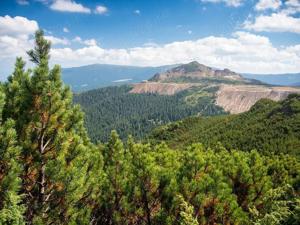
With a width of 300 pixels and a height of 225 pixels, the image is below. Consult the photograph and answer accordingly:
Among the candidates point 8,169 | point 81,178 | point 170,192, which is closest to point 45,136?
point 81,178

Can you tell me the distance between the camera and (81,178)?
15.1 metres

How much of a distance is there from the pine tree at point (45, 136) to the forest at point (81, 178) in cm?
4

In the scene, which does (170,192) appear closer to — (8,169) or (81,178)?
(81,178)

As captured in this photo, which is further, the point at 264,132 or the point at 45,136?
the point at 264,132

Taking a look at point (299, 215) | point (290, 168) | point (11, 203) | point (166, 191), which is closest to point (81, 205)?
point (166, 191)

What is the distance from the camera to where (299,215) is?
12.7 metres

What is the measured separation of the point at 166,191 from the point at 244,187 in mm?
7303

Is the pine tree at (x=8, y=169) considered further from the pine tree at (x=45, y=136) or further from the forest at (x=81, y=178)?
the pine tree at (x=45, y=136)

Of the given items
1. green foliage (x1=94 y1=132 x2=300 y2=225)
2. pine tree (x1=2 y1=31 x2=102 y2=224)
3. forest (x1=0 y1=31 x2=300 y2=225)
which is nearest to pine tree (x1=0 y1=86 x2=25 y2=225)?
forest (x1=0 y1=31 x2=300 y2=225)

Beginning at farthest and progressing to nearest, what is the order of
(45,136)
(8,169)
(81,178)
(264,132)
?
(264,132) < (81,178) < (45,136) < (8,169)

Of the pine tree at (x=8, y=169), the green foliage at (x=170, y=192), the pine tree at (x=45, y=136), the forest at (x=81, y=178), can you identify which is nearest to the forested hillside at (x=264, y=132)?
the green foliage at (x=170, y=192)

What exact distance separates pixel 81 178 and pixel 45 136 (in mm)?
2465

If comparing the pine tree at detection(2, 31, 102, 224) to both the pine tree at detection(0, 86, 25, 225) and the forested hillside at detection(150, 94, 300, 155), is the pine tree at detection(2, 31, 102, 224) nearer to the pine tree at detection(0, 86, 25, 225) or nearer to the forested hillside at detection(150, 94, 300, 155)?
the pine tree at detection(0, 86, 25, 225)

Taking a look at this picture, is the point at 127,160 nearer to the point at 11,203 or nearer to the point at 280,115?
the point at 11,203
